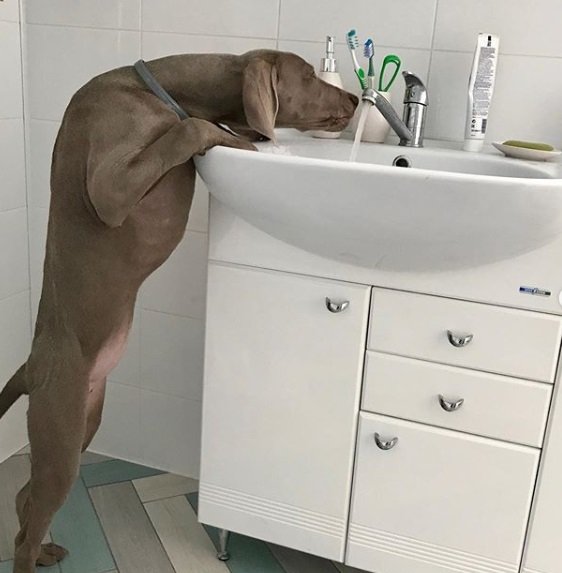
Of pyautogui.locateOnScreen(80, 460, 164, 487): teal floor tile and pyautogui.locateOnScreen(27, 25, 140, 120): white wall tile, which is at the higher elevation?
pyautogui.locateOnScreen(27, 25, 140, 120): white wall tile

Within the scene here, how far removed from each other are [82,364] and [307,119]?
0.58 meters

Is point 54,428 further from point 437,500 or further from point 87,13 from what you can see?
point 87,13

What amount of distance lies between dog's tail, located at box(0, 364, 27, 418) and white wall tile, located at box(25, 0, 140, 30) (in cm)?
80

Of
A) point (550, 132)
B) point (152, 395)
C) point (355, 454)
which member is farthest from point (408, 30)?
point (152, 395)

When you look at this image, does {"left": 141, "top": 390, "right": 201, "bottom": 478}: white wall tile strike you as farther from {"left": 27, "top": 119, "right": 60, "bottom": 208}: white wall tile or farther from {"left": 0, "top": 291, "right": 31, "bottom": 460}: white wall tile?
{"left": 27, "top": 119, "right": 60, "bottom": 208}: white wall tile

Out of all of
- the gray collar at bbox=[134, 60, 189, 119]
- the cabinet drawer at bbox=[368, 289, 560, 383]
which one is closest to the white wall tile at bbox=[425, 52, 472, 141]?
the cabinet drawer at bbox=[368, 289, 560, 383]

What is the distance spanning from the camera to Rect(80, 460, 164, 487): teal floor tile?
5.98ft

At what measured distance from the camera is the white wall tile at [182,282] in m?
1.73

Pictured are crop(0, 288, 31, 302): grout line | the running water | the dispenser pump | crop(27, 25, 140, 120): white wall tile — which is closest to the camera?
the running water

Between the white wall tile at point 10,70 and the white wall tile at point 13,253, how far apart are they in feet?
0.78

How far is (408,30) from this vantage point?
149 cm

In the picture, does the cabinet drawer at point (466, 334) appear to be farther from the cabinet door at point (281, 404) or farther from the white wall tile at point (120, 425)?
the white wall tile at point (120, 425)

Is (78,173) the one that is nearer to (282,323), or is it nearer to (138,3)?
(282,323)

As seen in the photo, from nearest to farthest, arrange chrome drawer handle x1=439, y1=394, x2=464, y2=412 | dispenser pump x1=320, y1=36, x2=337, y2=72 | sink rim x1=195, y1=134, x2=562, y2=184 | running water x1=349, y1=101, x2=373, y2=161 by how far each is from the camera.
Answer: sink rim x1=195, y1=134, x2=562, y2=184 < chrome drawer handle x1=439, y1=394, x2=464, y2=412 < running water x1=349, y1=101, x2=373, y2=161 < dispenser pump x1=320, y1=36, x2=337, y2=72
